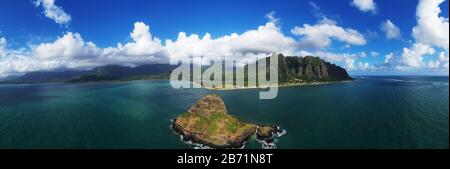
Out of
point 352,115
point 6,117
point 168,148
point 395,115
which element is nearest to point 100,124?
point 168,148

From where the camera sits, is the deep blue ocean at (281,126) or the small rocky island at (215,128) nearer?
the small rocky island at (215,128)

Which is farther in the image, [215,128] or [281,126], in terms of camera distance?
[281,126]

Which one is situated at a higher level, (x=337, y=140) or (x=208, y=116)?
(x=208, y=116)

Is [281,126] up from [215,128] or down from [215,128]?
down

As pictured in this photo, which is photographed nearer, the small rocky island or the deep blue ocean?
the small rocky island
